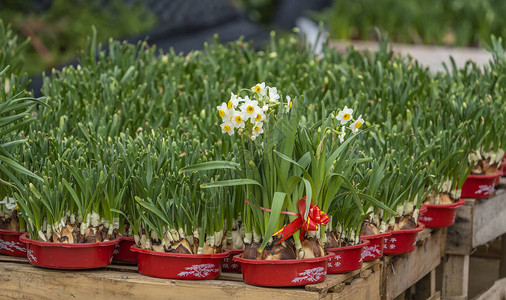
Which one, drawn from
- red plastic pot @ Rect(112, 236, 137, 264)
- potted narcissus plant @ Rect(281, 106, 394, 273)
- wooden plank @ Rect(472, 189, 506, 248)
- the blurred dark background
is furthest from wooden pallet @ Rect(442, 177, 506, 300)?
the blurred dark background

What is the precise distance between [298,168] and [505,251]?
179 centimetres

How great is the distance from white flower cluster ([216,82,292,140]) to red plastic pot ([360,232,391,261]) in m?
0.53

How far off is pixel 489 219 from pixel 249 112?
60.0 inches

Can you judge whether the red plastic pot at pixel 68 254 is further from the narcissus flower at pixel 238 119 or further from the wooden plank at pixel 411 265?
the wooden plank at pixel 411 265

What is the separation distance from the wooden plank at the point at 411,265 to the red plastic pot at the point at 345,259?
259 millimetres

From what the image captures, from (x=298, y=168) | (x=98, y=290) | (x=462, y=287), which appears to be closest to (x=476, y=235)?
(x=462, y=287)

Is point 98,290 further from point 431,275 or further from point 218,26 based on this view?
point 218,26

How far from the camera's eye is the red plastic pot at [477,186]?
304 cm

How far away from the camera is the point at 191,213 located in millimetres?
2148

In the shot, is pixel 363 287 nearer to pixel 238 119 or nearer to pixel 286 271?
pixel 286 271

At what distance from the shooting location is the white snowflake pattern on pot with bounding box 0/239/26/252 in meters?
2.40

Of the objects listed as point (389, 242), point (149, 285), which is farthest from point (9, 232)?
point (389, 242)

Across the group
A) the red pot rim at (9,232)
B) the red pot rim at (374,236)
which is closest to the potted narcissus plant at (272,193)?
the red pot rim at (374,236)

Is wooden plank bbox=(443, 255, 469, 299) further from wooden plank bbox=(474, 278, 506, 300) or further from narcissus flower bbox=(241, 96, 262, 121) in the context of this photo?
narcissus flower bbox=(241, 96, 262, 121)
